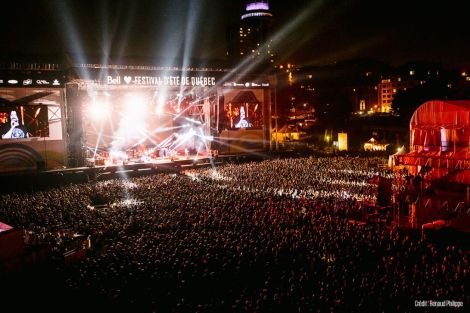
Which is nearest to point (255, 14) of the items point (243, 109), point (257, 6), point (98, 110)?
point (257, 6)

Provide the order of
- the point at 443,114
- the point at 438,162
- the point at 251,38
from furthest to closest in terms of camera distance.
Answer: the point at 251,38 → the point at 443,114 → the point at 438,162

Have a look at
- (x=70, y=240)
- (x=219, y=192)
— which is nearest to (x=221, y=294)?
(x=70, y=240)

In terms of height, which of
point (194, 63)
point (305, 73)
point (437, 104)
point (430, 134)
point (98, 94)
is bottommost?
point (430, 134)

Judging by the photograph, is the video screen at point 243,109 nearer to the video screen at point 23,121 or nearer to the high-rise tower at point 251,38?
the video screen at point 23,121

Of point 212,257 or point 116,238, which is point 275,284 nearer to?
point 212,257

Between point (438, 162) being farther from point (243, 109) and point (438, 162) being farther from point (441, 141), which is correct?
point (243, 109)

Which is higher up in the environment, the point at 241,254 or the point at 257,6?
the point at 257,6

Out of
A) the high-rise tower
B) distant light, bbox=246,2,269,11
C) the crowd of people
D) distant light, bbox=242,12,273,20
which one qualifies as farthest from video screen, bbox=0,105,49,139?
the high-rise tower
